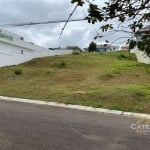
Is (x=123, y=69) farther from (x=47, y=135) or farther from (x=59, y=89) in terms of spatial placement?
(x=47, y=135)

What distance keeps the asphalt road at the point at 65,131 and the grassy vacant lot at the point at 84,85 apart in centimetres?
184

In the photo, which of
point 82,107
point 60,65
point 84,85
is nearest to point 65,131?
point 82,107

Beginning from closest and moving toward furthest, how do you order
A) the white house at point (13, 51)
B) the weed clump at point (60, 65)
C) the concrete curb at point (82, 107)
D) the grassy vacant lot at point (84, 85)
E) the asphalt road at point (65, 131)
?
the asphalt road at point (65, 131)
the concrete curb at point (82, 107)
the grassy vacant lot at point (84, 85)
the weed clump at point (60, 65)
the white house at point (13, 51)

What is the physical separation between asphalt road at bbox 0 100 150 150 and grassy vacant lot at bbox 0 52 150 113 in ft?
6.02

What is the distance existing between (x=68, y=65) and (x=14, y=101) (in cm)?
1274

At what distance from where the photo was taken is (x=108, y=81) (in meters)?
18.2

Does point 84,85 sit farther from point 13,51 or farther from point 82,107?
point 13,51

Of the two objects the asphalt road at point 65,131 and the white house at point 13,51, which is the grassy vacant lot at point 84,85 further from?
the asphalt road at point 65,131

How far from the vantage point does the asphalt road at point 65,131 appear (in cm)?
701

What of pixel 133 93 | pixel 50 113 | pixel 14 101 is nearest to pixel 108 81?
pixel 133 93

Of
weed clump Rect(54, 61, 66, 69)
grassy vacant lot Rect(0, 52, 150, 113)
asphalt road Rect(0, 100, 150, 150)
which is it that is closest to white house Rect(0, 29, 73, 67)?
grassy vacant lot Rect(0, 52, 150, 113)

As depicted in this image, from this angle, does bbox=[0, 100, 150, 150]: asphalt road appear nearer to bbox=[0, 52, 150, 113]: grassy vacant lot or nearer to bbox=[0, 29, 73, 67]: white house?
bbox=[0, 52, 150, 113]: grassy vacant lot

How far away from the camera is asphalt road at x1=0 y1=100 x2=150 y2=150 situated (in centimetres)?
701

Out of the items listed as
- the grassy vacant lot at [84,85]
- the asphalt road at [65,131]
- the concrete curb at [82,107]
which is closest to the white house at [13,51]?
the grassy vacant lot at [84,85]
